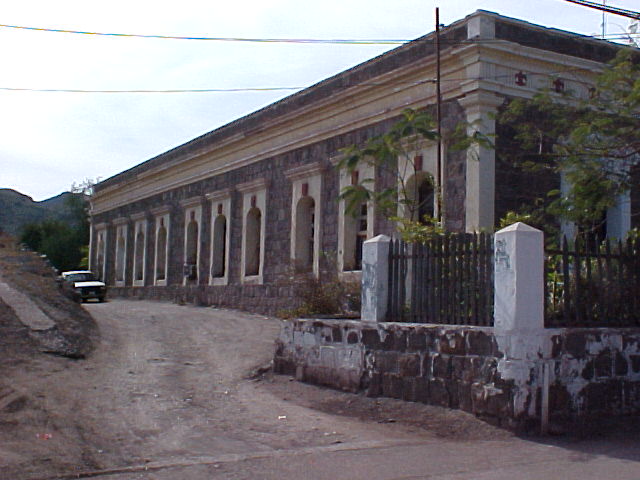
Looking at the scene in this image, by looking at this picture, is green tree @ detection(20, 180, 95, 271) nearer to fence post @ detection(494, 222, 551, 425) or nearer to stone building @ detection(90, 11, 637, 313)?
stone building @ detection(90, 11, 637, 313)

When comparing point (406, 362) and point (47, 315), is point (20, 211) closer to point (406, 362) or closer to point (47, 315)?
point (47, 315)

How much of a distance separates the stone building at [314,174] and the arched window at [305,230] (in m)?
0.04

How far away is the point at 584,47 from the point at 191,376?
11371 mm

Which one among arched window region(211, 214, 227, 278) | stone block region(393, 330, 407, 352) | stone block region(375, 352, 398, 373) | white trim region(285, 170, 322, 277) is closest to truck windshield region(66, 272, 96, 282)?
arched window region(211, 214, 227, 278)

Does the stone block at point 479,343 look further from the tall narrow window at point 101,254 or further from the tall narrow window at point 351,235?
the tall narrow window at point 101,254

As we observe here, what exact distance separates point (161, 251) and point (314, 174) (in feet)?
43.2

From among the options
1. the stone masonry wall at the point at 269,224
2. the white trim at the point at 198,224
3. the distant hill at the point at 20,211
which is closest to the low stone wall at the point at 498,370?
the stone masonry wall at the point at 269,224

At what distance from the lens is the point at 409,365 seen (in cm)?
994

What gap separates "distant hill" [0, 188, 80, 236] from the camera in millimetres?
75250

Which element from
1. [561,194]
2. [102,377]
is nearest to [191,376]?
[102,377]

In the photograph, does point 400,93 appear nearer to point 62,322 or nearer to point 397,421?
point 62,322

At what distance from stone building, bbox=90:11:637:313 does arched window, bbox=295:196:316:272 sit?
1.4 inches

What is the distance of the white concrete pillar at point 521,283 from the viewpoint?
864 centimetres

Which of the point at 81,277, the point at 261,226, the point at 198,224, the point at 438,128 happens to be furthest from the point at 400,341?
the point at 81,277
